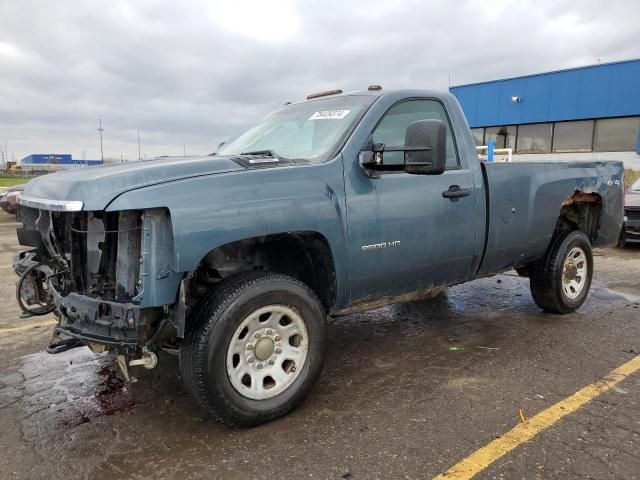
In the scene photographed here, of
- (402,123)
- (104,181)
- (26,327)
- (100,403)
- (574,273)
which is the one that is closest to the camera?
(104,181)

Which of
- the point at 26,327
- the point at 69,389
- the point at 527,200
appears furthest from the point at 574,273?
the point at 26,327

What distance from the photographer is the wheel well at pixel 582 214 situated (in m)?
5.38

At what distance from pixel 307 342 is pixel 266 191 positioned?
38.7 inches

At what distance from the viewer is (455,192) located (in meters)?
3.95

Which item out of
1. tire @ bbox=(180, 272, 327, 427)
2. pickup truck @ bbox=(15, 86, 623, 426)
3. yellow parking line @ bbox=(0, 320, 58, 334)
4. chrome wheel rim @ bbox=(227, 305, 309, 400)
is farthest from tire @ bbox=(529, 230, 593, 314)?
yellow parking line @ bbox=(0, 320, 58, 334)

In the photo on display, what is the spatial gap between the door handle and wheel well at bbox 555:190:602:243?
5.84ft

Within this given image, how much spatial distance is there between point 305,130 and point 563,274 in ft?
10.3

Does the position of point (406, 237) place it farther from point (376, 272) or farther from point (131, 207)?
point (131, 207)

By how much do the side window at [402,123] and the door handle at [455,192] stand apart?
0.62 ft

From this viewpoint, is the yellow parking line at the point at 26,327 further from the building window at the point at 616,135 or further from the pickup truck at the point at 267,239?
the building window at the point at 616,135

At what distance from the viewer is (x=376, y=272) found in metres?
3.56

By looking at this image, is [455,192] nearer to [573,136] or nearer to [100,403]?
[100,403]

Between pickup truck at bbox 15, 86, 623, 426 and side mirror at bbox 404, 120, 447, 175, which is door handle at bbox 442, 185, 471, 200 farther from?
side mirror at bbox 404, 120, 447, 175

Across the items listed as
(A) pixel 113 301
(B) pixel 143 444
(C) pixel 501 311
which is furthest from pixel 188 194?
(C) pixel 501 311
